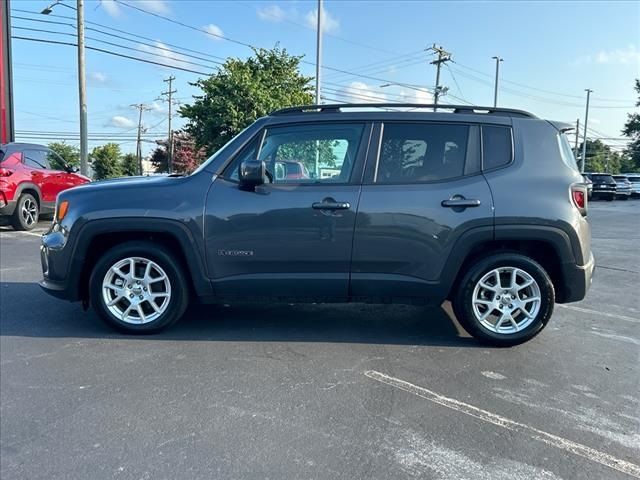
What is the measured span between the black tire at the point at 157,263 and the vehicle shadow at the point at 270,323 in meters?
0.11

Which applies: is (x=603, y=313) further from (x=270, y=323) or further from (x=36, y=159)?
(x=36, y=159)

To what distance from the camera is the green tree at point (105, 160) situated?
229 ft

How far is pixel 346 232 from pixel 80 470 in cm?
244

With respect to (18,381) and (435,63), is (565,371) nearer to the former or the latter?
(18,381)

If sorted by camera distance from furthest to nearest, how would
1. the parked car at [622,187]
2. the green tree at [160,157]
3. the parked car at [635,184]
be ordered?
the green tree at [160,157] → the parked car at [635,184] → the parked car at [622,187]

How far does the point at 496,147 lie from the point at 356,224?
4.34 feet

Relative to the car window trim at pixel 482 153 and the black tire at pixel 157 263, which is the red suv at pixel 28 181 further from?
the car window trim at pixel 482 153

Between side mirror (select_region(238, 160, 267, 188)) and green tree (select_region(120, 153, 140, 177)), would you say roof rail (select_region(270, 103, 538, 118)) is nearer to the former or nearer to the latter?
side mirror (select_region(238, 160, 267, 188))

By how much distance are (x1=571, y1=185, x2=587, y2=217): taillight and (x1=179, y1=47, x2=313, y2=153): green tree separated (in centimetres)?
1948

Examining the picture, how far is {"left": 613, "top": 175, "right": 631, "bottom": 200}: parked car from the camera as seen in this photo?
33844mm

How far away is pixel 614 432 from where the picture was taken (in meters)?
3.01

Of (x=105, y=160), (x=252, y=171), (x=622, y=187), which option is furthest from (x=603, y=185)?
(x=105, y=160)

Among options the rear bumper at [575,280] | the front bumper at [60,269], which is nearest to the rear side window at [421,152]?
the rear bumper at [575,280]

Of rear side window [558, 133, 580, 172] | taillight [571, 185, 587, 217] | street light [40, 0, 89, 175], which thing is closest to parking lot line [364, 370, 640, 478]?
taillight [571, 185, 587, 217]
